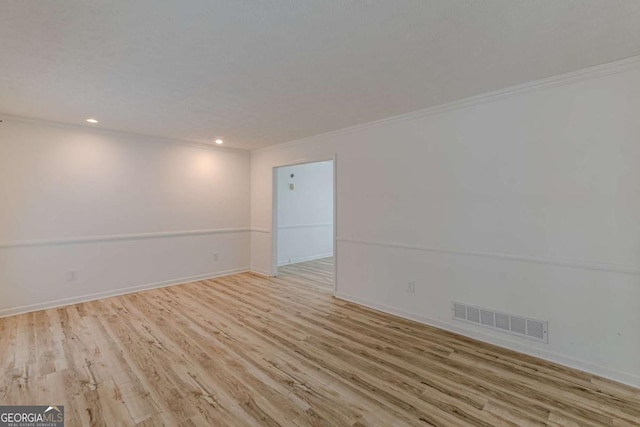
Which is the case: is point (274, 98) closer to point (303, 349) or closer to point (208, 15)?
point (208, 15)

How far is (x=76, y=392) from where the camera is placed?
2068 millimetres

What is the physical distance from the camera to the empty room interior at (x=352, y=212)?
1815 mm

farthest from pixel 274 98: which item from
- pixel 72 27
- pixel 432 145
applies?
pixel 432 145

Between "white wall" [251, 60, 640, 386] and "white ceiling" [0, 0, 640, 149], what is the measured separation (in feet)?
1.02

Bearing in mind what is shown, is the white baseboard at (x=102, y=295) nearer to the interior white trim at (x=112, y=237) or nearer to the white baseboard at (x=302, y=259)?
the interior white trim at (x=112, y=237)

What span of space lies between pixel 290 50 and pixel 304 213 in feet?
16.4

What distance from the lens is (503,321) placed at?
2744 mm

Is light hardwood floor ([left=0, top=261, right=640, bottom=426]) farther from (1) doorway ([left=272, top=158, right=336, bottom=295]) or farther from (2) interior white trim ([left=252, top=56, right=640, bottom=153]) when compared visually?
(1) doorway ([left=272, top=158, right=336, bottom=295])

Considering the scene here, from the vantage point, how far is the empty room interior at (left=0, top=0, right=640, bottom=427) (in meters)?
1.82

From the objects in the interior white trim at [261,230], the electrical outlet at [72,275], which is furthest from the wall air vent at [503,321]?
the electrical outlet at [72,275]

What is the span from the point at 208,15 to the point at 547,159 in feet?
9.31

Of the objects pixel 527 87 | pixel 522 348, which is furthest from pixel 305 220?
pixel 527 87

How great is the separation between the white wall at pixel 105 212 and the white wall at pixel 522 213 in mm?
2938

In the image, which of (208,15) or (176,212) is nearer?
(208,15)
